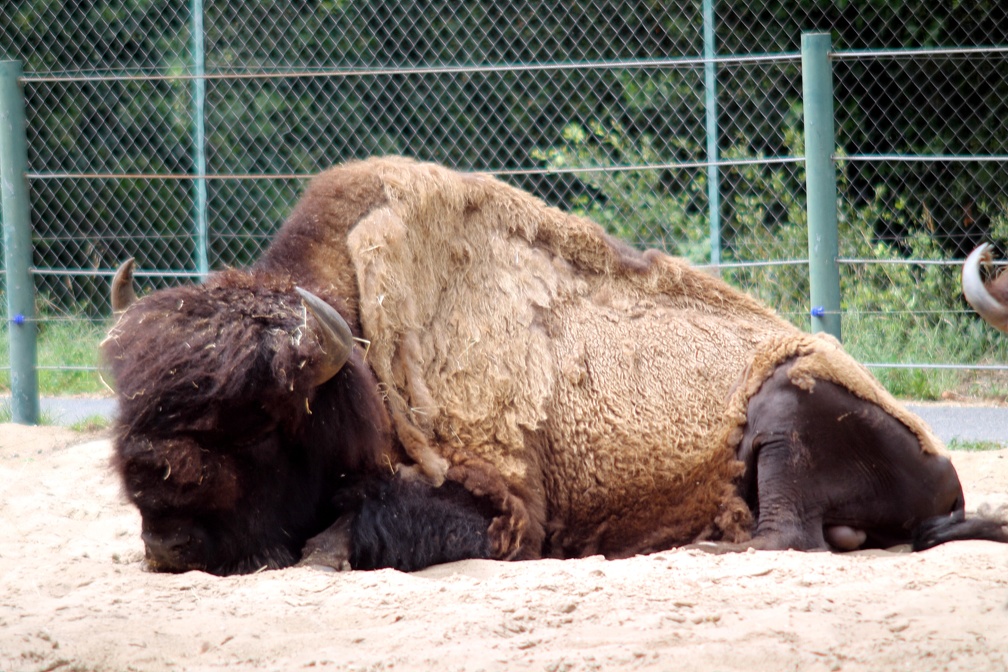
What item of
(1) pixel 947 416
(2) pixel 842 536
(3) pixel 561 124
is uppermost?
(3) pixel 561 124

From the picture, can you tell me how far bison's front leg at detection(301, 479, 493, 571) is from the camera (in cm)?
360

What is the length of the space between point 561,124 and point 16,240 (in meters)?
5.64

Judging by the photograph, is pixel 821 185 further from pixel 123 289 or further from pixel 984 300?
pixel 123 289

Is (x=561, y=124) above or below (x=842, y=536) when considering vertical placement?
above

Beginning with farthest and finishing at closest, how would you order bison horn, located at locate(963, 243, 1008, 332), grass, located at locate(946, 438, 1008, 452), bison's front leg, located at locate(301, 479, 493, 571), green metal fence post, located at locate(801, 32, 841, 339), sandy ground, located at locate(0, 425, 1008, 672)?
1. green metal fence post, located at locate(801, 32, 841, 339)
2. grass, located at locate(946, 438, 1008, 452)
3. bison's front leg, located at locate(301, 479, 493, 571)
4. bison horn, located at locate(963, 243, 1008, 332)
5. sandy ground, located at locate(0, 425, 1008, 672)

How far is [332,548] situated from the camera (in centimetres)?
358

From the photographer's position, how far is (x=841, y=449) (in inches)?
157

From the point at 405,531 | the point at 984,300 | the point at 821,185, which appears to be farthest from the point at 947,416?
the point at 405,531

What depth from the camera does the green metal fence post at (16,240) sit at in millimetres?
6840

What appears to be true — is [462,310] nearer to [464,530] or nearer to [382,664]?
[464,530]

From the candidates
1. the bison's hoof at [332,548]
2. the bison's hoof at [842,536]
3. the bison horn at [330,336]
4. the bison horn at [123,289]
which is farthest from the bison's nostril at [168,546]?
the bison's hoof at [842,536]

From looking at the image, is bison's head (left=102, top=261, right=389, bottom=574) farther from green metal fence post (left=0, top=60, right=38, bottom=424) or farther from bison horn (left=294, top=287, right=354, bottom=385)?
green metal fence post (left=0, top=60, right=38, bottom=424)

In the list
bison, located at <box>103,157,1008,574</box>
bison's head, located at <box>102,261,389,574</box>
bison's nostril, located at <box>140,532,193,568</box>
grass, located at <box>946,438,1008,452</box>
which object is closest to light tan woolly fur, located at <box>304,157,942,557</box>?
bison, located at <box>103,157,1008,574</box>

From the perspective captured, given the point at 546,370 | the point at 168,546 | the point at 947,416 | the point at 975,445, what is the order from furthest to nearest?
the point at 947,416 < the point at 975,445 < the point at 546,370 < the point at 168,546
